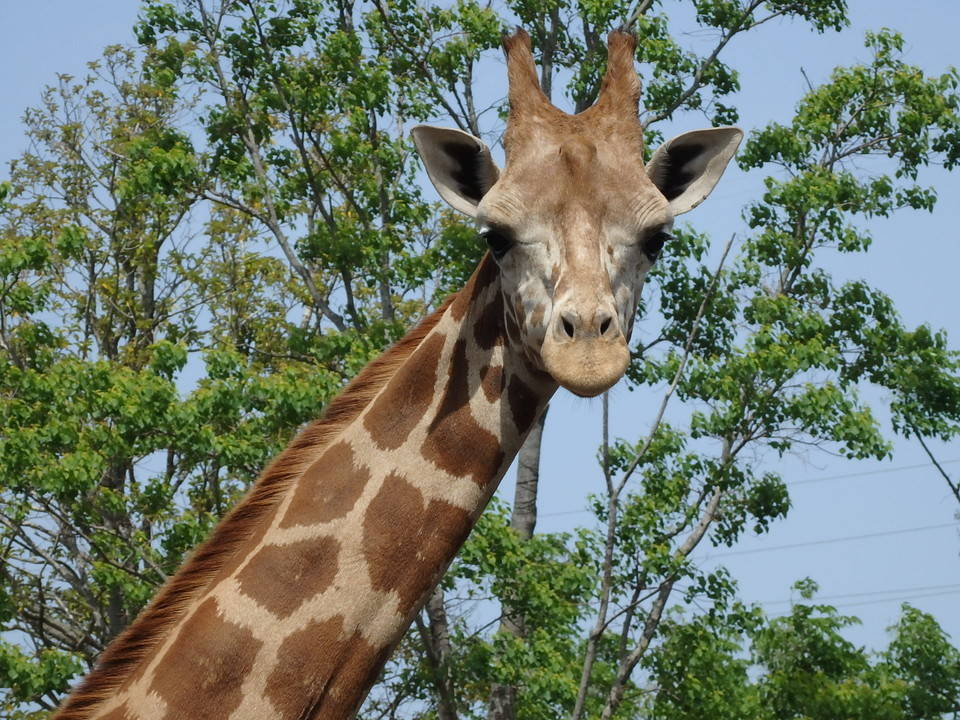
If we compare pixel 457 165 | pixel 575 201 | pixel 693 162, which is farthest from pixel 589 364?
pixel 693 162

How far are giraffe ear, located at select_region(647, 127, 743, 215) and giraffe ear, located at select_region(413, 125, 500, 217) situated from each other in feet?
1.92

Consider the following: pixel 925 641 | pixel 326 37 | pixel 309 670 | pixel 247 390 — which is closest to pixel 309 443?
pixel 309 670

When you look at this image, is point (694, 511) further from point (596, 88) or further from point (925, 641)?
point (925, 641)

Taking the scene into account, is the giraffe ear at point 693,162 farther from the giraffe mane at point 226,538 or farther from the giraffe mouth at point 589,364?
the giraffe mouth at point 589,364

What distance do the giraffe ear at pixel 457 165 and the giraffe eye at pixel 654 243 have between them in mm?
590

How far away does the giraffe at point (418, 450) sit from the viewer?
425 cm

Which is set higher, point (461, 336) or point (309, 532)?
point (461, 336)

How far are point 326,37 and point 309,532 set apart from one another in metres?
16.5

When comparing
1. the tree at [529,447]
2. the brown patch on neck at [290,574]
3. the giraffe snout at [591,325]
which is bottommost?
the brown patch on neck at [290,574]

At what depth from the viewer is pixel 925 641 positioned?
25.0 meters

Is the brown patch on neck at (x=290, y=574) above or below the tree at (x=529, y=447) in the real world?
below

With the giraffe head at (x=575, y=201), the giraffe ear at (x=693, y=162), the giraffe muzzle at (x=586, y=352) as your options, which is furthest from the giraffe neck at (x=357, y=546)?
the giraffe ear at (x=693, y=162)

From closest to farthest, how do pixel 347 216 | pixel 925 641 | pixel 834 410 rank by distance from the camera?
1. pixel 834 410
2. pixel 347 216
3. pixel 925 641

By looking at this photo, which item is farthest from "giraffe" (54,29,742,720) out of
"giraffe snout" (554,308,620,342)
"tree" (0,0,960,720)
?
"tree" (0,0,960,720)
